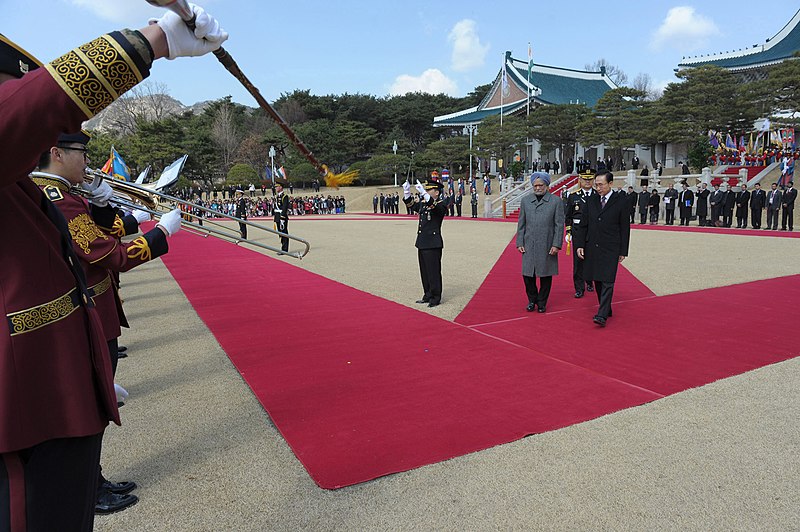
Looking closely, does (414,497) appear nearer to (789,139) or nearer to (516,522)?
(516,522)

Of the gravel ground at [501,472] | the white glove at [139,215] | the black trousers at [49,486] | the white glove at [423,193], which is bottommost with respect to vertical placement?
the gravel ground at [501,472]

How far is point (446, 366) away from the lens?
4527 mm

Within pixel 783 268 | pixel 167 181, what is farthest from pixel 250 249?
pixel 783 268

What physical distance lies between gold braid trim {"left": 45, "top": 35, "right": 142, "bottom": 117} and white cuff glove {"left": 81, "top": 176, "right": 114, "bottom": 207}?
6.11 feet

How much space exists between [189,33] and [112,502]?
2.34 meters

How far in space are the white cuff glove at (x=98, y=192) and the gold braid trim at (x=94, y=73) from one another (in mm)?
1862

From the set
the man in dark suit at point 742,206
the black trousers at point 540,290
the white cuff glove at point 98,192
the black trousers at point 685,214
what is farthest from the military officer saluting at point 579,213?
the black trousers at point 685,214

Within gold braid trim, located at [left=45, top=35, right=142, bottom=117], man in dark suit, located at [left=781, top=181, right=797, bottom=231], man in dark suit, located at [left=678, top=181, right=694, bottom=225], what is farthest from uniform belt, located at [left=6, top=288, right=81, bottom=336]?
man in dark suit, located at [left=678, top=181, right=694, bottom=225]

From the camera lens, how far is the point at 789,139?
77.0 ft

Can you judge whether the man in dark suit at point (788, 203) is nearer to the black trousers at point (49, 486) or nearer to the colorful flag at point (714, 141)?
the colorful flag at point (714, 141)

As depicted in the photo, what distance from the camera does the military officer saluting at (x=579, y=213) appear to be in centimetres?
743

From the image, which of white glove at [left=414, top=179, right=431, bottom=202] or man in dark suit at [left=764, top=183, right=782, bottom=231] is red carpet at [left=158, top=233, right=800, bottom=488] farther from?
man in dark suit at [left=764, top=183, right=782, bottom=231]

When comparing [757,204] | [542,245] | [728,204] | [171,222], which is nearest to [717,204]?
[728,204]

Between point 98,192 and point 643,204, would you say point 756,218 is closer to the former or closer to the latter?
point 643,204
